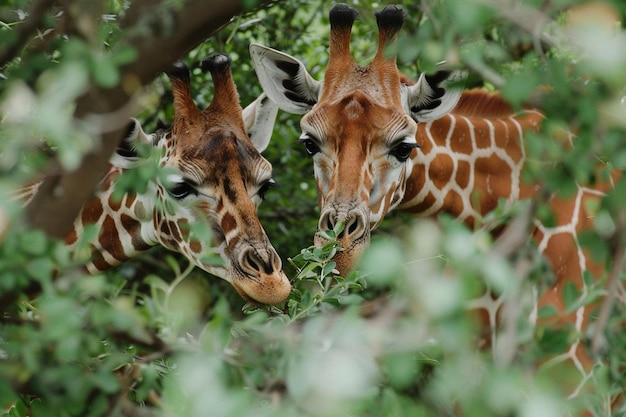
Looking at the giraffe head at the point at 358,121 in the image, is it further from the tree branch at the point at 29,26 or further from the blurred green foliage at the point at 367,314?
the tree branch at the point at 29,26

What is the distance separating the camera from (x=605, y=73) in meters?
1.49

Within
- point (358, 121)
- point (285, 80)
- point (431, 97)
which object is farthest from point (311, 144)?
point (431, 97)

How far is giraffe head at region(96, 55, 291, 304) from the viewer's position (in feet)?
14.0

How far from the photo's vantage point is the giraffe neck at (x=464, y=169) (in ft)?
15.2

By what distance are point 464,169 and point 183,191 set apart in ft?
4.75

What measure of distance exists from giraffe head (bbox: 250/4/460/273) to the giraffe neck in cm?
11

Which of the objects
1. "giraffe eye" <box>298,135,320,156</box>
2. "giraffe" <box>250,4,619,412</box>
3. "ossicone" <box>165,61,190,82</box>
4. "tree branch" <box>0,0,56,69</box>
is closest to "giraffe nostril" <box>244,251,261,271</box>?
"giraffe" <box>250,4,619,412</box>

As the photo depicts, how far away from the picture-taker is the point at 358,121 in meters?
4.38

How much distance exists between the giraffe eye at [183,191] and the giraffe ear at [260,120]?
70 centimetres

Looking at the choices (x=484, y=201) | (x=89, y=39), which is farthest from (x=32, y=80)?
(x=484, y=201)

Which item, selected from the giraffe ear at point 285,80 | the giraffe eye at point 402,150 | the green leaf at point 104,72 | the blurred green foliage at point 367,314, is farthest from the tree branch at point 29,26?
the giraffe ear at point 285,80

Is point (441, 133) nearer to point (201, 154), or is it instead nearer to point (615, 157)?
point (201, 154)

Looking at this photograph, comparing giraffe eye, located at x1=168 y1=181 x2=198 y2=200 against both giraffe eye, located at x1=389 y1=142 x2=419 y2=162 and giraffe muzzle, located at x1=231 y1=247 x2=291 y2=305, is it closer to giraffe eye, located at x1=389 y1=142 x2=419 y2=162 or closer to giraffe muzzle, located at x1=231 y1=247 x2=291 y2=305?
giraffe muzzle, located at x1=231 y1=247 x2=291 y2=305

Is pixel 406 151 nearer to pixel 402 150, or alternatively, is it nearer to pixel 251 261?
pixel 402 150
